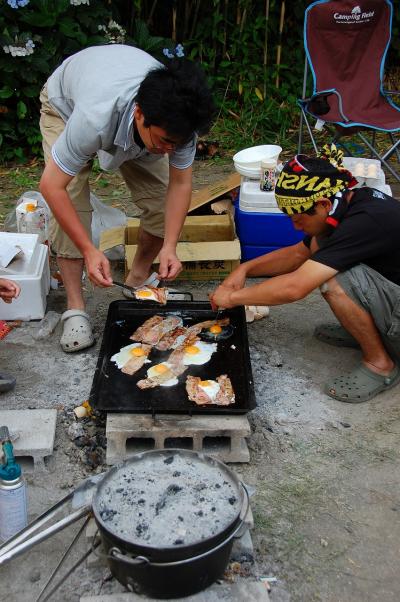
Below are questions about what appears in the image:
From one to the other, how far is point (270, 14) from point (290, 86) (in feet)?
2.85

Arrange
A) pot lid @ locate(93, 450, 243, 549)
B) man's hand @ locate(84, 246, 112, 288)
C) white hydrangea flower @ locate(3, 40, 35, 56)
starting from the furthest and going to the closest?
1. white hydrangea flower @ locate(3, 40, 35, 56)
2. man's hand @ locate(84, 246, 112, 288)
3. pot lid @ locate(93, 450, 243, 549)

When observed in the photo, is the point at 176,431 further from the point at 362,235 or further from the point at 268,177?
the point at 268,177

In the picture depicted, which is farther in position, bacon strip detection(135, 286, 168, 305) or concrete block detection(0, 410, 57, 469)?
bacon strip detection(135, 286, 168, 305)

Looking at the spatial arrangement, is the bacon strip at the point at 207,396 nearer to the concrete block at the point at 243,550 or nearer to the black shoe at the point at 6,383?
the concrete block at the point at 243,550

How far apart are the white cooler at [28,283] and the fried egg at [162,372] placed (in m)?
1.23

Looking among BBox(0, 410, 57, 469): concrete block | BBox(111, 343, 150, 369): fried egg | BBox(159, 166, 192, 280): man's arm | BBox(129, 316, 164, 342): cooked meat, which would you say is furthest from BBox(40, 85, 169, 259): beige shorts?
BBox(0, 410, 57, 469): concrete block

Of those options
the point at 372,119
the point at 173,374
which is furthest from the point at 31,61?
the point at 173,374

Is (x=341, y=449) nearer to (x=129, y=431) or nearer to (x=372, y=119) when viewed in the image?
(x=129, y=431)

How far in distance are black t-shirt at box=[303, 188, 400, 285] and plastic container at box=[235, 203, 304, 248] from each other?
144 centimetres

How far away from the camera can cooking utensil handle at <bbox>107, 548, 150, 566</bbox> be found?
211 cm

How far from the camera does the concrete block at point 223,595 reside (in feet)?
7.53

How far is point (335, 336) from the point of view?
4.09m

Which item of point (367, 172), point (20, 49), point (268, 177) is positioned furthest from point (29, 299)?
point (20, 49)

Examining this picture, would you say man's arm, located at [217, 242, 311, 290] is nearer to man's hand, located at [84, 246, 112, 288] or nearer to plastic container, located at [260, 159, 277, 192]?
man's hand, located at [84, 246, 112, 288]
